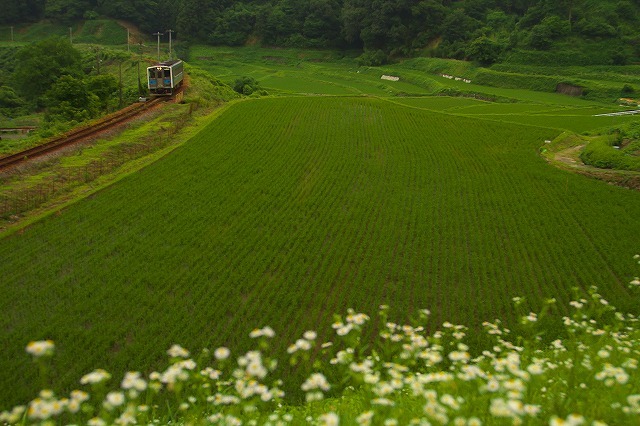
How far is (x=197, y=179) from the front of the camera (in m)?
20.8

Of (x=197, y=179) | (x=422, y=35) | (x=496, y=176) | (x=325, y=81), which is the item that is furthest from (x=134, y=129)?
(x=422, y=35)

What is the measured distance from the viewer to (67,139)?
23.9m

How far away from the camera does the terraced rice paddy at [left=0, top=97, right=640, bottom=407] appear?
35.9 ft

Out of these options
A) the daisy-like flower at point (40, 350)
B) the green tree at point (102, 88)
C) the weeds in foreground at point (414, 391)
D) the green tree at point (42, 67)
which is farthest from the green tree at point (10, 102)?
the daisy-like flower at point (40, 350)

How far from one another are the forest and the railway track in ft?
170

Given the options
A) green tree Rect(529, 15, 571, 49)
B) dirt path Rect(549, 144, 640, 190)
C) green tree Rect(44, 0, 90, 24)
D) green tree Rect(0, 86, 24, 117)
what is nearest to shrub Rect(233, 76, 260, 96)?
green tree Rect(0, 86, 24, 117)

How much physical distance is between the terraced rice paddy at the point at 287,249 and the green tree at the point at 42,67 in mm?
28735

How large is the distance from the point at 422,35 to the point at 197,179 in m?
70.0

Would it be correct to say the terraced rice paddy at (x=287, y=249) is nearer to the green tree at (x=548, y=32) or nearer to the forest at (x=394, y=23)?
the green tree at (x=548, y=32)

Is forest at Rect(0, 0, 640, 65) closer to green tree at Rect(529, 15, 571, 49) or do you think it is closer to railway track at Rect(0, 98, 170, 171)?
green tree at Rect(529, 15, 571, 49)

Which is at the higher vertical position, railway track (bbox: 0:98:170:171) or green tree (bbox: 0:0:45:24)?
green tree (bbox: 0:0:45:24)

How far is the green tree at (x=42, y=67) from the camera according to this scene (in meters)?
45.3

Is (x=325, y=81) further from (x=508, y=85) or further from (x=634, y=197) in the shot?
(x=634, y=197)

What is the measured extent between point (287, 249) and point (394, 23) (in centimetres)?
7587
